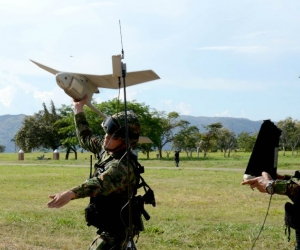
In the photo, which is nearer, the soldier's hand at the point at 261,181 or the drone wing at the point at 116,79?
the soldier's hand at the point at 261,181

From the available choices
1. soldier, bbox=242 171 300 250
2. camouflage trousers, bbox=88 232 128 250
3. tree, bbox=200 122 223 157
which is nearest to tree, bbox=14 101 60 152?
tree, bbox=200 122 223 157

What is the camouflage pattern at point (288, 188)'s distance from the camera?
4.47 metres

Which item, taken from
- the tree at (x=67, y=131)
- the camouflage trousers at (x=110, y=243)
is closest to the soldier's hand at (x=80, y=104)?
the camouflage trousers at (x=110, y=243)

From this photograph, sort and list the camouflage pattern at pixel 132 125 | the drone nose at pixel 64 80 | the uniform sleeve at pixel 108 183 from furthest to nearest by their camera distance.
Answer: the drone nose at pixel 64 80 → the camouflage pattern at pixel 132 125 → the uniform sleeve at pixel 108 183

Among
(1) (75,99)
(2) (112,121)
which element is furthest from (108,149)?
(1) (75,99)

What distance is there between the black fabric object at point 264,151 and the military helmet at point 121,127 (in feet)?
3.34

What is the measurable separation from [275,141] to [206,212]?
9705 mm

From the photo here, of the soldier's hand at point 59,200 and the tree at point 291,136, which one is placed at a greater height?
the tree at point 291,136

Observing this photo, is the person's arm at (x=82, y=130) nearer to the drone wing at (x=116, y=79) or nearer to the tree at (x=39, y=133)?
the drone wing at (x=116, y=79)

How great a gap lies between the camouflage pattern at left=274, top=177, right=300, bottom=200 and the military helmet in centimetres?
127

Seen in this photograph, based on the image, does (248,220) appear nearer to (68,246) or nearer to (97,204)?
(68,246)

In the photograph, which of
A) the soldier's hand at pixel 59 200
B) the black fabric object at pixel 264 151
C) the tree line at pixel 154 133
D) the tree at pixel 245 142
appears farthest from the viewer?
the tree at pixel 245 142

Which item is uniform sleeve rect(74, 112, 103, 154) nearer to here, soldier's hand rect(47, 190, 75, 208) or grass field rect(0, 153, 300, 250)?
soldier's hand rect(47, 190, 75, 208)

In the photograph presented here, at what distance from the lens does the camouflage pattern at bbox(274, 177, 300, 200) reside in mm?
4469
